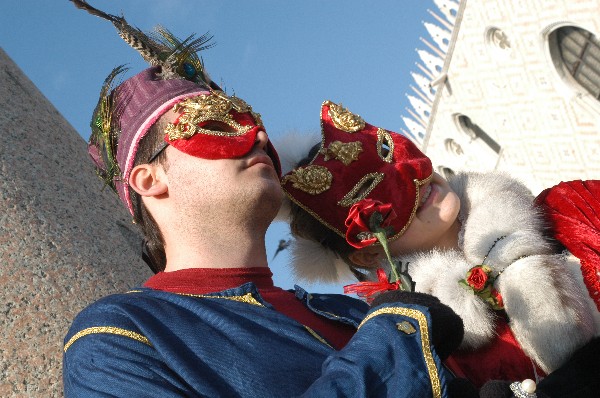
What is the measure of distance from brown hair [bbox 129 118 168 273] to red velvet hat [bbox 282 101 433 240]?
571 mm

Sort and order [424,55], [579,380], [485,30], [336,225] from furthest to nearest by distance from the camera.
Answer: [424,55] → [485,30] → [336,225] → [579,380]

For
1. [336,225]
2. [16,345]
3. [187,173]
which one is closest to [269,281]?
[187,173]

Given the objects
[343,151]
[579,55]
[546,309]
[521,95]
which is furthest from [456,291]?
[521,95]

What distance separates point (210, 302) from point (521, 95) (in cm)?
1443

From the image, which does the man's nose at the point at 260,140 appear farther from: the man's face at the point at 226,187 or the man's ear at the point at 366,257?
the man's ear at the point at 366,257

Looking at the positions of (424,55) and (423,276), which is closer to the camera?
(423,276)

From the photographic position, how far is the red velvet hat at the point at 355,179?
2984 millimetres

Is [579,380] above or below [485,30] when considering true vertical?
above

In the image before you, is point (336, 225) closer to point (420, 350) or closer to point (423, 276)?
point (423, 276)

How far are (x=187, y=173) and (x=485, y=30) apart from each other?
14.2m

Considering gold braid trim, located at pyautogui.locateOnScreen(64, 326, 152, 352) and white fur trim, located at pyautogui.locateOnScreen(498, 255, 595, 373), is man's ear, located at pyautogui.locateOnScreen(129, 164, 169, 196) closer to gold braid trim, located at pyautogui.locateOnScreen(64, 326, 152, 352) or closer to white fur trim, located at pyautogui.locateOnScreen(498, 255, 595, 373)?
gold braid trim, located at pyautogui.locateOnScreen(64, 326, 152, 352)

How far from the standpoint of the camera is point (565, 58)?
1477cm

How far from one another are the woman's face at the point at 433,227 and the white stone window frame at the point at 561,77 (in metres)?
12.3

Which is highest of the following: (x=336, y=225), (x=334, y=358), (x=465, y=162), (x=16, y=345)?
(x=334, y=358)
